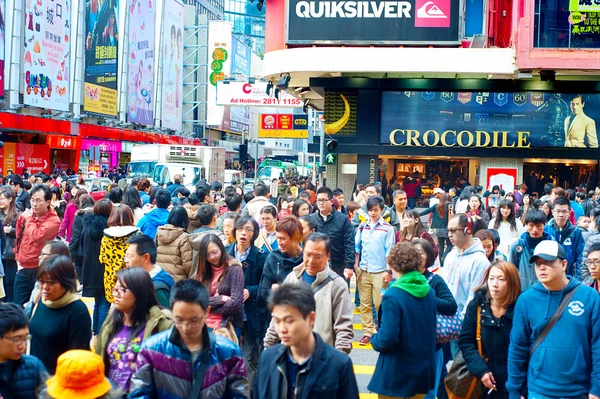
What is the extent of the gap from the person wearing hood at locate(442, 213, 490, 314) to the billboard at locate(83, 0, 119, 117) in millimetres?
42331

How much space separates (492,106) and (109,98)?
31020 mm

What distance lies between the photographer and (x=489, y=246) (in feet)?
27.9

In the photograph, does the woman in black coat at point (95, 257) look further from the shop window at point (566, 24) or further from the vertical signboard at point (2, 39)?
the vertical signboard at point (2, 39)

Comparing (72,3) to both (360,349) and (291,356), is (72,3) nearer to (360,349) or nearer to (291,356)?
(360,349)

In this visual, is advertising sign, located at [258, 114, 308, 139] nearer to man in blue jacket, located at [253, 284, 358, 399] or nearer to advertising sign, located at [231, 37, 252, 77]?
man in blue jacket, located at [253, 284, 358, 399]

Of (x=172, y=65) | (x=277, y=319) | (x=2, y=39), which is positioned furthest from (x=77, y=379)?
(x=172, y=65)

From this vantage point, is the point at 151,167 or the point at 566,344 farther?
the point at 151,167

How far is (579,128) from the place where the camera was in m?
26.9

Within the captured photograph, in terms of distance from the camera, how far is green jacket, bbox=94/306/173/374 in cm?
462

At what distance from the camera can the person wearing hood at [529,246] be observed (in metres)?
8.31

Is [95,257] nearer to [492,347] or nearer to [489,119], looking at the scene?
[492,347]

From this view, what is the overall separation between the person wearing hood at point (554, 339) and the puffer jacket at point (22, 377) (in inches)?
119

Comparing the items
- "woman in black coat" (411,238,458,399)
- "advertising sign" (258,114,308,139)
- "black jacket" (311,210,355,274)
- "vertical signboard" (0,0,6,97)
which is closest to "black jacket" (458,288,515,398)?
"woman in black coat" (411,238,458,399)

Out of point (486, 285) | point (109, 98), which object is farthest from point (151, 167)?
point (486, 285)
